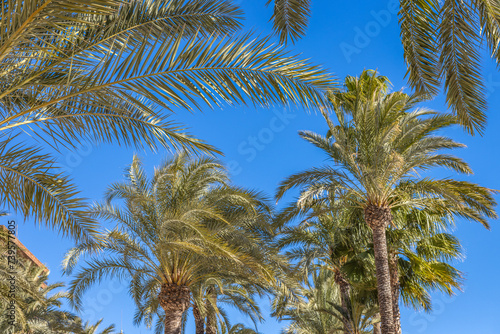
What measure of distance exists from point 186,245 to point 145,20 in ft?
21.3

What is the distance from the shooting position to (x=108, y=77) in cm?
514

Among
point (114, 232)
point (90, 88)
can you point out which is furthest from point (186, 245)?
point (90, 88)

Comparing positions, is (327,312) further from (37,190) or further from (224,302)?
(37,190)

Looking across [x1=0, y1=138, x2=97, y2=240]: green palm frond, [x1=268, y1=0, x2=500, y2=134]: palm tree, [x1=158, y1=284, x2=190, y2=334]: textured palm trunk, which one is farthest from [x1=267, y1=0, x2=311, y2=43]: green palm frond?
[x1=158, y1=284, x2=190, y2=334]: textured palm trunk

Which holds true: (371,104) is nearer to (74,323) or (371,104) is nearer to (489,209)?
(489,209)

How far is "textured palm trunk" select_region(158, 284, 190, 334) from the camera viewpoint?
14.5 meters

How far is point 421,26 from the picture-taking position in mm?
7203

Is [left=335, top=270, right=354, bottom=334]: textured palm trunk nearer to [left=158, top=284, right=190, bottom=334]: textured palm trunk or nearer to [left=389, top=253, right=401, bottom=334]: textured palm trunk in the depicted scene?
[left=389, top=253, right=401, bottom=334]: textured palm trunk

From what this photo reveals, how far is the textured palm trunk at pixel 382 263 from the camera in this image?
13.4 metres

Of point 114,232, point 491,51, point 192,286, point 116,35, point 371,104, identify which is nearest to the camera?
point 116,35

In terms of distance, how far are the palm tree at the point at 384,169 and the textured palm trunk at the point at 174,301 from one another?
4.40 m

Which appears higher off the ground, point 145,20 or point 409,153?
point 409,153

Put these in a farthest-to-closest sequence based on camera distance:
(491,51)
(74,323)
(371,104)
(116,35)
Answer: (74,323)
(371,104)
(491,51)
(116,35)

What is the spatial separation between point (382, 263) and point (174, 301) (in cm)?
605
